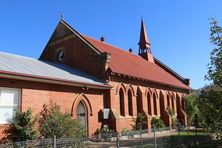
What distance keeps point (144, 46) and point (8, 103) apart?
29241 millimetres

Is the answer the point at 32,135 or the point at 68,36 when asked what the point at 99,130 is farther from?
the point at 68,36

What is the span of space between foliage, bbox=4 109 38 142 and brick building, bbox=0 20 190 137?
385 mm

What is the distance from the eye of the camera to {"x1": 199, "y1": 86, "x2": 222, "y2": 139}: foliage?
46.0ft

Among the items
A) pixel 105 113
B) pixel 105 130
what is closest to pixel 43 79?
pixel 105 113

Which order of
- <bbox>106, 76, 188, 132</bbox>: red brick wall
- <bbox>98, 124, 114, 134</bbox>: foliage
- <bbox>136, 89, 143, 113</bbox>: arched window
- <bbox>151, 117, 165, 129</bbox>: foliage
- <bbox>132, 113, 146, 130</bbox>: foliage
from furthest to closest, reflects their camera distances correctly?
<bbox>151, 117, 165, 129</bbox>: foliage < <bbox>136, 89, 143, 113</bbox>: arched window < <bbox>132, 113, 146, 130</bbox>: foliage < <bbox>106, 76, 188, 132</bbox>: red brick wall < <bbox>98, 124, 114, 134</bbox>: foliage

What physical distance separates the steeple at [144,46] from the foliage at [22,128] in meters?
27.0

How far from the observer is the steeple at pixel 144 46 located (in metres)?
40.7

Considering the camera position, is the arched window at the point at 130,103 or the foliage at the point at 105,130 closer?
the foliage at the point at 105,130

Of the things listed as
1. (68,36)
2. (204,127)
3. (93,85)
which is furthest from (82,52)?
(204,127)

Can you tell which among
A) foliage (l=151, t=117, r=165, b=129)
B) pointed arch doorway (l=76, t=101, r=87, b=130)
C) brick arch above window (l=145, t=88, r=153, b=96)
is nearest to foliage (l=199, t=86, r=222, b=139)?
pointed arch doorway (l=76, t=101, r=87, b=130)

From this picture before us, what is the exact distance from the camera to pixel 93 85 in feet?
67.3

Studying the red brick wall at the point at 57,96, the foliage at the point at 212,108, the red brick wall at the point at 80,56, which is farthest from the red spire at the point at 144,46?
the foliage at the point at 212,108

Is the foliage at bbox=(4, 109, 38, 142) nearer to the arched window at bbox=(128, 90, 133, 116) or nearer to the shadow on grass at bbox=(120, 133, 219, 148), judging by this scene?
the shadow on grass at bbox=(120, 133, 219, 148)

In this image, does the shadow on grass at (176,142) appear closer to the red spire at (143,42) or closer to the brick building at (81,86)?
the brick building at (81,86)
